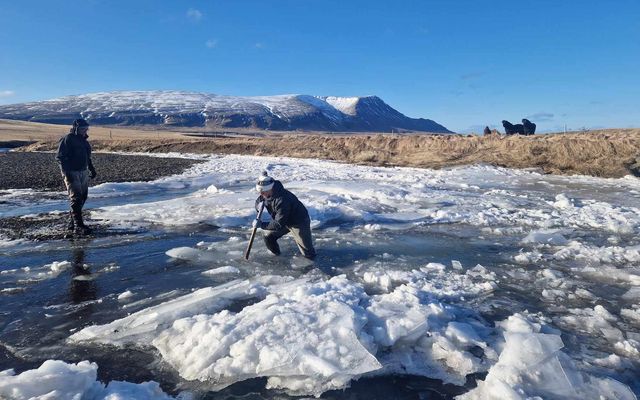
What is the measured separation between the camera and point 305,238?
6.42m

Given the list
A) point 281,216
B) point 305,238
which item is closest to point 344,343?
point 281,216

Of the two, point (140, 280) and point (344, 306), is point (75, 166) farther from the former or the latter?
point (344, 306)

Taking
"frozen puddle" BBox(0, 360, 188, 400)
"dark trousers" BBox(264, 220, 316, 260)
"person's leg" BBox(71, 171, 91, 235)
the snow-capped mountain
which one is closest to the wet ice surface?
"frozen puddle" BBox(0, 360, 188, 400)

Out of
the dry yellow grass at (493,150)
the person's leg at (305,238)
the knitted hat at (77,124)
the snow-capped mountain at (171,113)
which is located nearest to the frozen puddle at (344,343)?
the person's leg at (305,238)

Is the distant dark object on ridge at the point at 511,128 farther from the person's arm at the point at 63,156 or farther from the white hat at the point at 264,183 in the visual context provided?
the person's arm at the point at 63,156

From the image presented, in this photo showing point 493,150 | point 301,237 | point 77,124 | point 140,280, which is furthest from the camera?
point 493,150

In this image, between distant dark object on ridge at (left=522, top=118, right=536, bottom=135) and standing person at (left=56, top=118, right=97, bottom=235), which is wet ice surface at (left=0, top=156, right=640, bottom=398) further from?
distant dark object on ridge at (left=522, top=118, right=536, bottom=135)

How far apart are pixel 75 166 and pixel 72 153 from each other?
9.3 inches

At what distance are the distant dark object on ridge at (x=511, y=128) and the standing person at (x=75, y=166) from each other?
2646 centimetres

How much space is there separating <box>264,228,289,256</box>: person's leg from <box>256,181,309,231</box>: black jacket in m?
0.10

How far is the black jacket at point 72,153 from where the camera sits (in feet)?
24.4

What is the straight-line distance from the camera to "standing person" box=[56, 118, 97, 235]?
24.5 ft

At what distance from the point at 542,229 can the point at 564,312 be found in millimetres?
4408

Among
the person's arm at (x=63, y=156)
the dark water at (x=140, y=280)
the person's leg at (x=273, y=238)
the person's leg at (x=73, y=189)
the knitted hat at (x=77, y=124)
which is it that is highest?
the knitted hat at (x=77, y=124)
